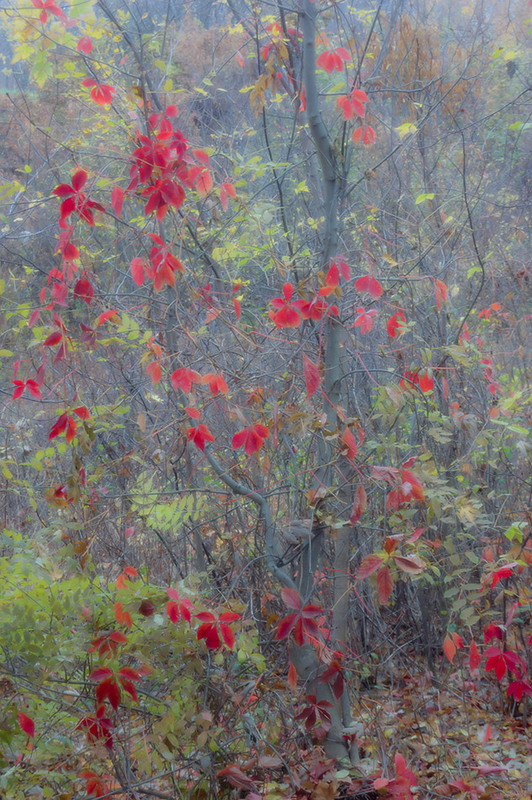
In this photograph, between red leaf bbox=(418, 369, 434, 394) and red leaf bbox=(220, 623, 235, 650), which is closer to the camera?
red leaf bbox=(220, 623, 235, 650)

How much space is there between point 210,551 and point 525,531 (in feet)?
5.03

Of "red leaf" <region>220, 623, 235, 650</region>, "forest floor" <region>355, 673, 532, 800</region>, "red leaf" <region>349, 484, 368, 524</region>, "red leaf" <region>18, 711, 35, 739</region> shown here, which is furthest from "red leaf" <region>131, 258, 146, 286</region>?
"forest floor" <region>355, 673, 532, 800</region>

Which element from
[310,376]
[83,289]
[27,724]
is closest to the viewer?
[27,724]

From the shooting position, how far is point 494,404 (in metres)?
3.30

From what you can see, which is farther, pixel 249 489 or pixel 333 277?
pixel 249 489

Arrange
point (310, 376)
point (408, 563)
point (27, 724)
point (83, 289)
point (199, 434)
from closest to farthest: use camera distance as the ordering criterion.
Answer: point (408, 563), point (27, 724), point (310, 376), point (199, 434), point (83, 289)

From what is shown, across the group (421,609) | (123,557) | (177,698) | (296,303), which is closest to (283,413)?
(296,303)

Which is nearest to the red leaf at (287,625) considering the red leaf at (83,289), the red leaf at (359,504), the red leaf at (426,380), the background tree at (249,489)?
the background tree at (249,489)

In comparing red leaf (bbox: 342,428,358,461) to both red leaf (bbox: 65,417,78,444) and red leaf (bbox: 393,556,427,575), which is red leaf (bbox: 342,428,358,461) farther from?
red leaf (bbox: 65,417,78,444)

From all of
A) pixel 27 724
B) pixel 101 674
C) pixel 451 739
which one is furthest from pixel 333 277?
pixel 451 739

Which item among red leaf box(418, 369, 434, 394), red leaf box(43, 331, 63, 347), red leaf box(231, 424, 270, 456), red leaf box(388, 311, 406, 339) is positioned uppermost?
red leaf box(43, 331, 63, 347)

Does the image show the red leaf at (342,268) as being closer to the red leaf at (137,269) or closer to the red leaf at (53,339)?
the red leaf at (137,269)

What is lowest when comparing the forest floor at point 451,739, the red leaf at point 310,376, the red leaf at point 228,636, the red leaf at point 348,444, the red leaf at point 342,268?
the forest floor at point 451,739

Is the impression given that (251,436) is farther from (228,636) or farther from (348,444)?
(228,636)
